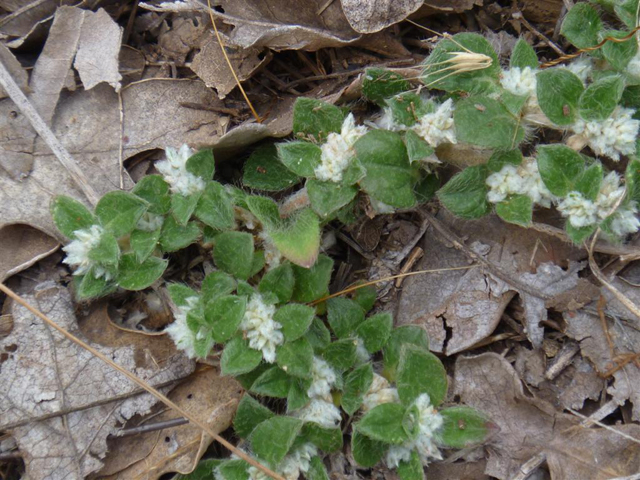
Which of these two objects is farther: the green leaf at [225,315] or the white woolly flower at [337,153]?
the white woolly flower at [337,153]

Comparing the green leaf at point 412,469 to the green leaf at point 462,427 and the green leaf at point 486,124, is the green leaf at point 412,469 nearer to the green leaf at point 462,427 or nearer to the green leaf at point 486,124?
the green leaf at point 462,427

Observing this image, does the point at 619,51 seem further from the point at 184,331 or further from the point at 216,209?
the point at 184,331

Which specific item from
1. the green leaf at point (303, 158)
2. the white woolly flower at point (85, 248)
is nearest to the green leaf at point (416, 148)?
the green leaf at point (303, 158)

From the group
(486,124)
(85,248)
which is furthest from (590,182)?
(85,248)

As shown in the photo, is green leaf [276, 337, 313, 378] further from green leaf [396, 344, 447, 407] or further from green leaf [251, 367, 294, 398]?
green leaf [396, 344, 447, 407]

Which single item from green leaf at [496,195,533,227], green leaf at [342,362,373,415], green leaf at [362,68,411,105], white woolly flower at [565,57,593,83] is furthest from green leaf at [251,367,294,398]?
white woolly flower at [565,57,593,83]
